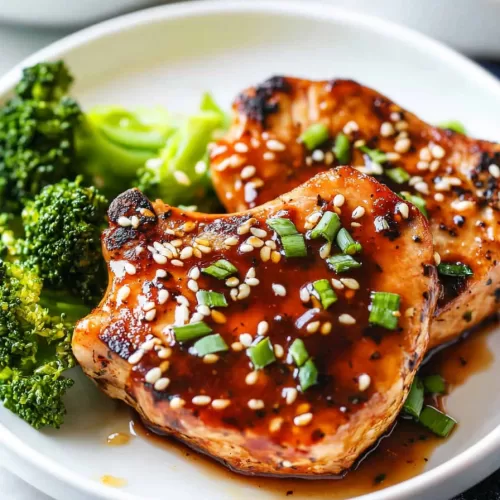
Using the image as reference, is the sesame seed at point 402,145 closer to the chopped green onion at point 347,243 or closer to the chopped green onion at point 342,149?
the chopped green onion at point 342,149

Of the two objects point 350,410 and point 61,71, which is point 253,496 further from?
point 61,71

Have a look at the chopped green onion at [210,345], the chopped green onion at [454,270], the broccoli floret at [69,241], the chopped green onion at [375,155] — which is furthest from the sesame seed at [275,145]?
the chopped green onion at [210,345]

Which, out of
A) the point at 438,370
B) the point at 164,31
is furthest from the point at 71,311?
the point at 164,31

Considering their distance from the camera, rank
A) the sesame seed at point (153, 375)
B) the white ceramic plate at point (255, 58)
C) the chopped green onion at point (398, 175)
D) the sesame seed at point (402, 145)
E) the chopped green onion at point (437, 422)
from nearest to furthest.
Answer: the sesame seed at point (153, 375)
the chopped green onion at point (437, 422)
the chopped green onion at point (398, 175)
the sesame seed at point (402, 145)
the white ceramic plate at point (255, 58)

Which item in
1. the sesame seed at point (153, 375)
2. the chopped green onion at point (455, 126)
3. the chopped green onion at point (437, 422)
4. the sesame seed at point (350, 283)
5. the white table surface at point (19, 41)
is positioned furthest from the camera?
the white table surface at point (19, 41)

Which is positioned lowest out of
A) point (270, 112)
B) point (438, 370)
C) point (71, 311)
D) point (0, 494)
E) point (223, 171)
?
point (0, 494)

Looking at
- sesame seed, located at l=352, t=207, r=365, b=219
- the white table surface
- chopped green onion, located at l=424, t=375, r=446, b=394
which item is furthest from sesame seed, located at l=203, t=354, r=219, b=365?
the white table surface

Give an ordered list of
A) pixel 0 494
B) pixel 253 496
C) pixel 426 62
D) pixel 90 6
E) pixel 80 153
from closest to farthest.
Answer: pixel 253 496, pixel 0 494, pixel 80 153, pixel 426 62, pixel 90 6
